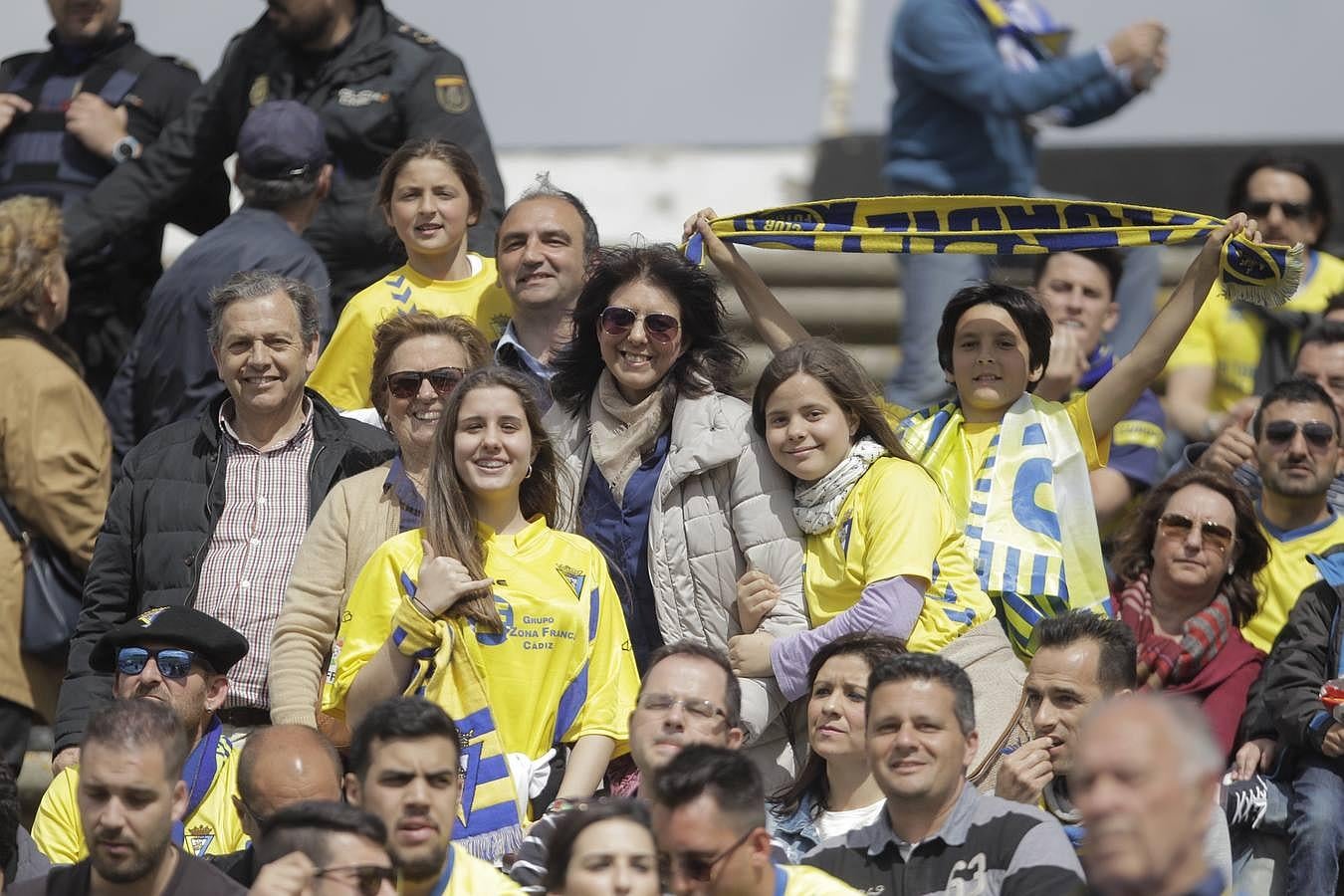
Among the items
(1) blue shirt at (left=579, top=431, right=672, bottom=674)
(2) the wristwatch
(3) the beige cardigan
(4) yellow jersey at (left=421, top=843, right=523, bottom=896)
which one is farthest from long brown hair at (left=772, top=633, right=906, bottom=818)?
(2) the wristwatch

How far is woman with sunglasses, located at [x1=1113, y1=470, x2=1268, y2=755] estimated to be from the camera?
665 cm

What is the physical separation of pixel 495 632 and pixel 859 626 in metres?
0.96

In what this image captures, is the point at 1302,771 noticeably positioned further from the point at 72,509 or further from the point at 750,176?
the point at 750,176

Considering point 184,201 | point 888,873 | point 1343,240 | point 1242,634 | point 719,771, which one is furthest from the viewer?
point 1343,240

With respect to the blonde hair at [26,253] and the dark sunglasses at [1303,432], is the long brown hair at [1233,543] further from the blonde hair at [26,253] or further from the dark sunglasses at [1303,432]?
the blonde hair at [26,253]

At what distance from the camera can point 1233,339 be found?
8.63 metres

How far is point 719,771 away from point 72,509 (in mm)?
3140

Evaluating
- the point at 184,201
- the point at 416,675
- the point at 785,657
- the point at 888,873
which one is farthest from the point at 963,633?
the point at 184,201

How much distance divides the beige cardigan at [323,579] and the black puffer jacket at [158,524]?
0.75ft

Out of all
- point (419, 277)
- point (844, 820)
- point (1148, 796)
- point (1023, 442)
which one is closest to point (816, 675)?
point (844, 820)

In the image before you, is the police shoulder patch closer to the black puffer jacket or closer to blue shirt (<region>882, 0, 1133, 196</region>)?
blue shirt (<region>882, 0, 1133, 196</region>)

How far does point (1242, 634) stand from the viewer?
6941 millimetres

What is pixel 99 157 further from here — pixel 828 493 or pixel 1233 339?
pixel 1233 339

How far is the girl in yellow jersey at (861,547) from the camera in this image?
598 cm
